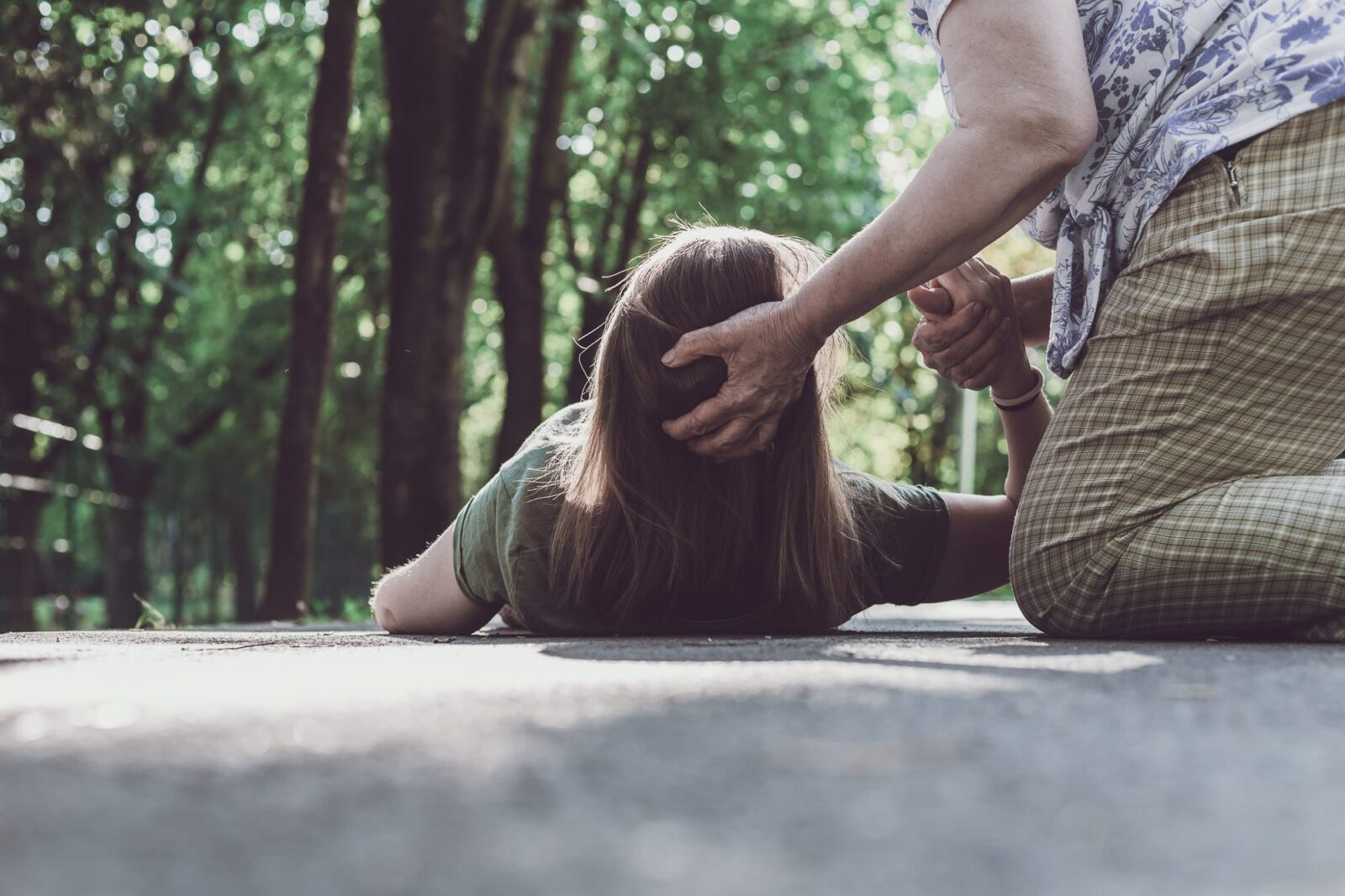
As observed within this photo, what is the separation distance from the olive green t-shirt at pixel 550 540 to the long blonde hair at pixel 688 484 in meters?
0.06

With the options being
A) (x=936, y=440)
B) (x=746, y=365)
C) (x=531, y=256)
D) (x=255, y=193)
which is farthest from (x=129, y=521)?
(x=936, y=440)

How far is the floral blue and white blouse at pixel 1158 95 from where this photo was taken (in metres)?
2.83

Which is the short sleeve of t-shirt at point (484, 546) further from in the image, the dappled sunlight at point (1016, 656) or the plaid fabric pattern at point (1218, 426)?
the plaid fabric pattern at point (1218, 426)

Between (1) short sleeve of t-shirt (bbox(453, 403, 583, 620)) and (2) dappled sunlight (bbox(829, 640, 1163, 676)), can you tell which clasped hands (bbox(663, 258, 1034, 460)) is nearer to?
(1) short sleeve of t-shirt (bbox(453, 403, 583, 620))

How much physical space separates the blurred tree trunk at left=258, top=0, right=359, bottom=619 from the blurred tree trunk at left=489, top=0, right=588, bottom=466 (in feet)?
9.78

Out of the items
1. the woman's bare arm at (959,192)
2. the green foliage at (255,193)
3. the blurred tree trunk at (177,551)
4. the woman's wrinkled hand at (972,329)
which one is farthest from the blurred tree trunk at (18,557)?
the woman's bare arm at (959,192)

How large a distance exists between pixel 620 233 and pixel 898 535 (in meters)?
14.0

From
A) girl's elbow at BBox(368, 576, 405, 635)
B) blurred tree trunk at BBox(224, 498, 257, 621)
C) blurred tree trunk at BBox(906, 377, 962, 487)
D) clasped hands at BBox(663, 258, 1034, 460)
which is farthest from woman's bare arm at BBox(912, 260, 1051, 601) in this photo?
blurred tree trunk at BBox(906, 377, 962, 487)

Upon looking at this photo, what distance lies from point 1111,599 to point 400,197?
6.29m

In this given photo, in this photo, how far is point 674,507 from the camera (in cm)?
307

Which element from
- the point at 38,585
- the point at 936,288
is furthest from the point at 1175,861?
the point at 38,585

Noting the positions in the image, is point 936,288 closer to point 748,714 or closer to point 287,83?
point 748,714

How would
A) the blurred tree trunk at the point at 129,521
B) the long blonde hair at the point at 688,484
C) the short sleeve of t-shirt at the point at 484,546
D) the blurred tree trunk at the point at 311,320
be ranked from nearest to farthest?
the long blonde hair at the point at 688,484 < the short sleeve of t-shirt at the point at 484,546 < the blurred tree trunk at the point at 311,320 < the blurred tree trunk at the point at 129,521

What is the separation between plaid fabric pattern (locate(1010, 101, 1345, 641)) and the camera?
277 centimetres
